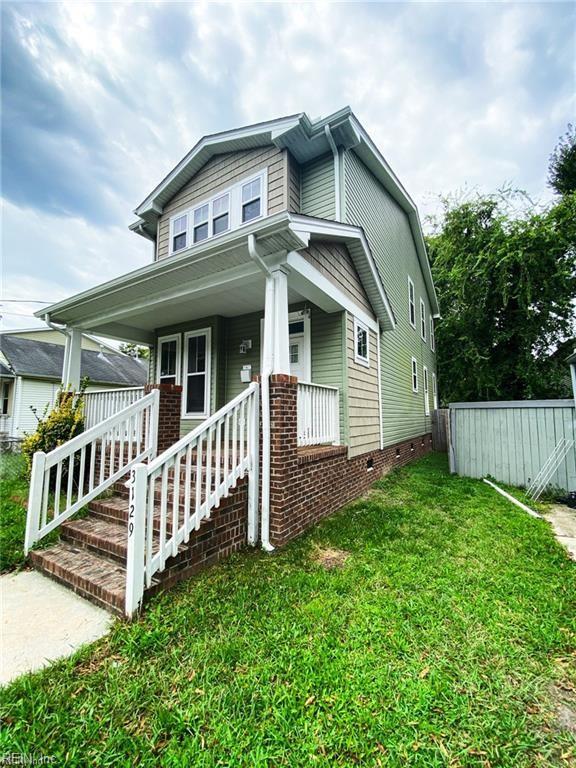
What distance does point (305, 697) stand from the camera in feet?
6.19

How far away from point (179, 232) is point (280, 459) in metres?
7.07

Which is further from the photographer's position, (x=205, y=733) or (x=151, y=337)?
(x=151, y=337)

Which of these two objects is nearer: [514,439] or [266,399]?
[266,399]

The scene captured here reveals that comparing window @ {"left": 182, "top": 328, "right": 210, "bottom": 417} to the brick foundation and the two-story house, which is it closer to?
the two-story house

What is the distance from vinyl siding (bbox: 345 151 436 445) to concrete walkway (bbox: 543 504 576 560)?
132 inches

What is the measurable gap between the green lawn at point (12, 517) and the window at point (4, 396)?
34.8 ft

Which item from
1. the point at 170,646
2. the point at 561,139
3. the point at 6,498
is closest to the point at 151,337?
the point at 6,498

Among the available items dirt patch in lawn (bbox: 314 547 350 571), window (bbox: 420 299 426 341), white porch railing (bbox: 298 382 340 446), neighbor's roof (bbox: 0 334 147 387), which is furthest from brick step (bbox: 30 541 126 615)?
neighbor's roof (bbox: 0 334 147 387)

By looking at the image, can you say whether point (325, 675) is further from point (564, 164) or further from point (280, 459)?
point (564, 164)

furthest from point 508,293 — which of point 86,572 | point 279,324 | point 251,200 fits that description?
point 86,572

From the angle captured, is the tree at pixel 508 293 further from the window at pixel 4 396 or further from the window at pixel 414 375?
the window at pixel 4 396

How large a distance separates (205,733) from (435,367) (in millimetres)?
16031

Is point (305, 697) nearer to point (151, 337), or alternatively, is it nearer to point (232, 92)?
point (151, 337)

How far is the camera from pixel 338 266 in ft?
18.7
